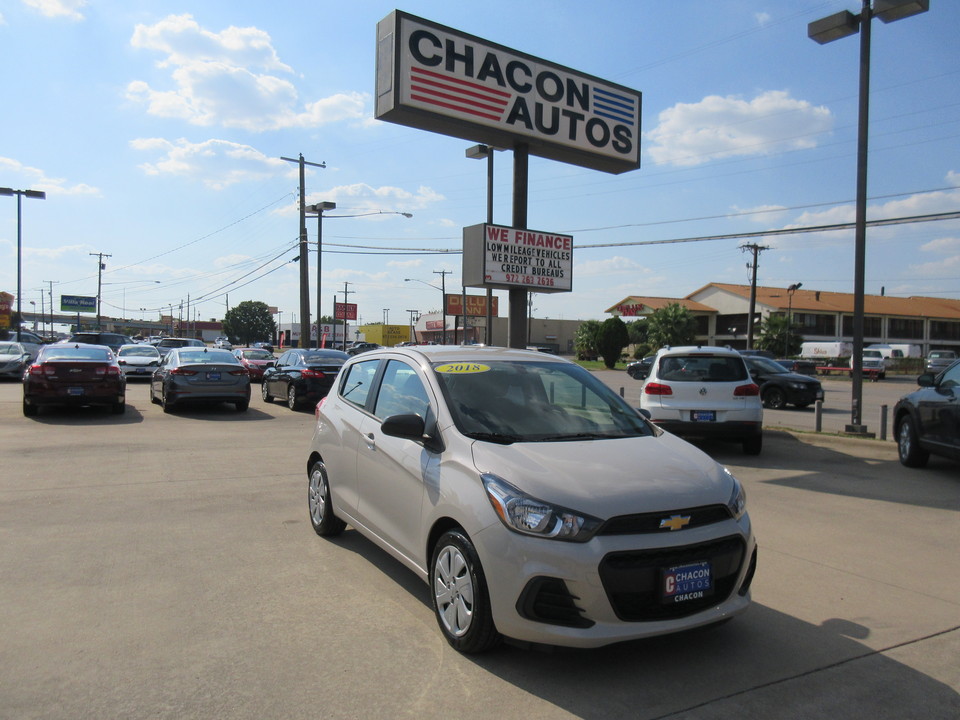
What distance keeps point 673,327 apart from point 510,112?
4650 cm

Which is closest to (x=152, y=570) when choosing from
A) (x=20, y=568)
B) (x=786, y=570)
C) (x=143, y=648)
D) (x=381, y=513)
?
(x=20, y=568)

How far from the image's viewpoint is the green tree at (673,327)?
5744 cm

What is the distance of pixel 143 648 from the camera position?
3994mm

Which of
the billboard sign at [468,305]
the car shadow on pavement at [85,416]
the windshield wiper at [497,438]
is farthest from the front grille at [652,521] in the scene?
the billboard sign at [468,305]

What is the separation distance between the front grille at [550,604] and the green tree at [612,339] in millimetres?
49602

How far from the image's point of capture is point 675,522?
371 cm

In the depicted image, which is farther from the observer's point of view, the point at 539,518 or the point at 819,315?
the point at 819,315

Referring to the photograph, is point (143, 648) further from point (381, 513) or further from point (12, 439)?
point (12, 439)

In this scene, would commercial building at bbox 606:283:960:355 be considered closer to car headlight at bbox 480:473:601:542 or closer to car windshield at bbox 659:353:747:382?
car windshield at bbox 659:353:747:382

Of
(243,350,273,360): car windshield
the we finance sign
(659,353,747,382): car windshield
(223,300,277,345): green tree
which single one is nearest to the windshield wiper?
(659,353,747,382): car windshield

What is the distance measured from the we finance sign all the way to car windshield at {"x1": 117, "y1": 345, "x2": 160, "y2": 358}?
1728 cm

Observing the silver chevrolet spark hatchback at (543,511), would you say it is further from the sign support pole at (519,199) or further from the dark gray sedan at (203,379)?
the dark gray sedan at (203,379)

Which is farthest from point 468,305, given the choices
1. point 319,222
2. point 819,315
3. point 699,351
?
point 699,351

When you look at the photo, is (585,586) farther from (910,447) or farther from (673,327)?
(673,327)
